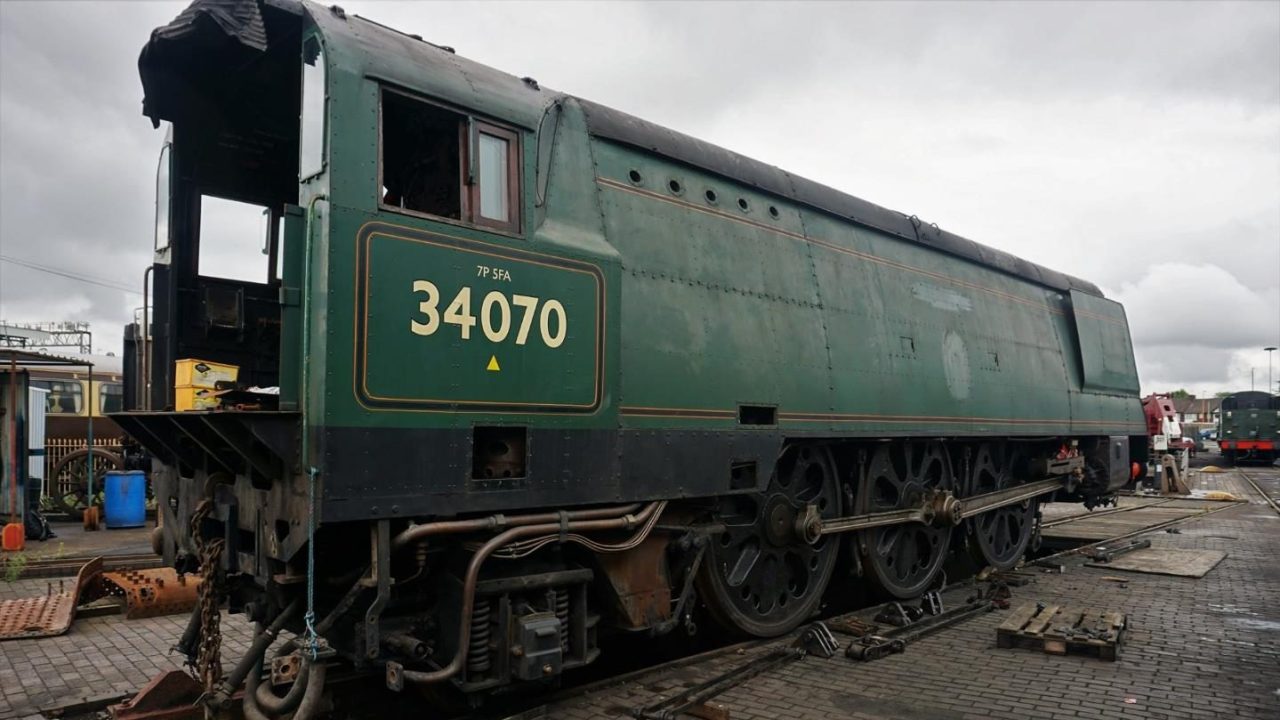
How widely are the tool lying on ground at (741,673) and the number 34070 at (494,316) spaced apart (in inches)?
91.8

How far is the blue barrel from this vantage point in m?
14.9

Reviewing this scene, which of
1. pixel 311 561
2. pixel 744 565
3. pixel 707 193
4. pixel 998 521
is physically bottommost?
pixel 998 521

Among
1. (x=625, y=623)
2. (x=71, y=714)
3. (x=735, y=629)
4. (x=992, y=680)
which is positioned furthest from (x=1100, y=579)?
(x=71, y=714)

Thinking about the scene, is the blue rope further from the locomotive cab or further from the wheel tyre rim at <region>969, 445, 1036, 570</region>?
the wheel tyre rim at <region>969, 445, 1036, 570</region>

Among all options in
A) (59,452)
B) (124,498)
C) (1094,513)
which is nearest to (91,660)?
(124,498)

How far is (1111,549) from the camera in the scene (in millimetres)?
13078

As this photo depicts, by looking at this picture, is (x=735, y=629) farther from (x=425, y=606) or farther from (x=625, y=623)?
(x=425, y=606)

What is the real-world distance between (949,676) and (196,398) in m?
5.59

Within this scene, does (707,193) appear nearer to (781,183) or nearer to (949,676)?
(781,183)

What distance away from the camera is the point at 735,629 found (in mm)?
7309

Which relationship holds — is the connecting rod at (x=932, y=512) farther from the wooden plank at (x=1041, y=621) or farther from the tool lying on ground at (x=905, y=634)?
the wooden plank at (x=1041, y=621)

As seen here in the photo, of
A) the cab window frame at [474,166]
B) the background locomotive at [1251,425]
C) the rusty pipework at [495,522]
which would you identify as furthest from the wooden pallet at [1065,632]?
the background locomotive at [1251,425]

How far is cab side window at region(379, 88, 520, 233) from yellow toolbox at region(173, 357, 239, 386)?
4.83ft

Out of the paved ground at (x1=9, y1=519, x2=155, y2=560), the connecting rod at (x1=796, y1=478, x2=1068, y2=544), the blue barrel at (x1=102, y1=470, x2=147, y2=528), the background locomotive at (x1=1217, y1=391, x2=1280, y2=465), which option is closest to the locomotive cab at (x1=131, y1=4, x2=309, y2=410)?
the connecting rod at (x1=796, y1=478, x2=1068, y2=544)
